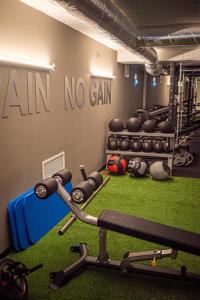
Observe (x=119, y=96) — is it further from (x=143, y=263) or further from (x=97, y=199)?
(x=143, y=263)

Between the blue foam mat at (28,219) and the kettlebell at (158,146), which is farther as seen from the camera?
the kettlebell at (158,146)

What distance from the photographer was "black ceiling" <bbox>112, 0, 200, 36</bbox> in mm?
2783

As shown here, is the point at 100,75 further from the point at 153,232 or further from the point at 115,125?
the point at 153,232

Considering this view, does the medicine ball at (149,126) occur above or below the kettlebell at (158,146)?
above

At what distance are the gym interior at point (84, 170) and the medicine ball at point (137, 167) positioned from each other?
0.02 metres

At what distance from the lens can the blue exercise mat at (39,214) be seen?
258 centimetres

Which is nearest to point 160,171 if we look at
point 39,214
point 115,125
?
point 115,125

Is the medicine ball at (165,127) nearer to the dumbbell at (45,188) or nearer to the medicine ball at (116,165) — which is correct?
the medicine ball at (116,165)

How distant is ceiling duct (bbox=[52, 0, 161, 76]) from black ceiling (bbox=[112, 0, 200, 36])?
12 centimetres

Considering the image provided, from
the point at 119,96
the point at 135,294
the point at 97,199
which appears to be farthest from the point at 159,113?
the point at 135,294

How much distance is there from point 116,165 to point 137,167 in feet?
1.08

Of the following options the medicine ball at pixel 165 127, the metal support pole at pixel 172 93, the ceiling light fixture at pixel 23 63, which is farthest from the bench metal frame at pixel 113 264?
the metal support pole at pixel 172 93

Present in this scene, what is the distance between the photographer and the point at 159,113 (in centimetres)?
703

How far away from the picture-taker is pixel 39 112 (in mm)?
2826
